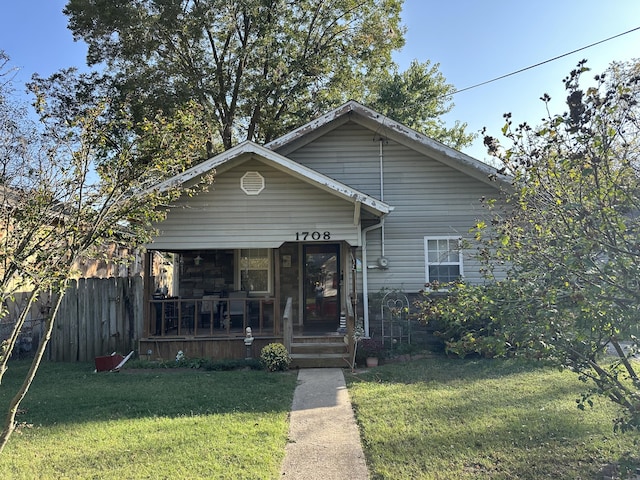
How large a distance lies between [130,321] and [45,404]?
4218 mm

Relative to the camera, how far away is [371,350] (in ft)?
29.7

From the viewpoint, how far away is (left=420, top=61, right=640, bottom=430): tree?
292cm

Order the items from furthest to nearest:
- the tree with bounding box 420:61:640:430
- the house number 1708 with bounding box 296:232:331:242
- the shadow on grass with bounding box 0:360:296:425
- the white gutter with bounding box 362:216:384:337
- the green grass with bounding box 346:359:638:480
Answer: the white gutter with bounding box 362:216:384:337 → the house number 1708 with bounding box 296:232:331:242 → the shadow on grass with bounding box 0:360:296:425 → the green grass with bounding box 346:359:638:480 → the tree with bounding box 420:61:640:430

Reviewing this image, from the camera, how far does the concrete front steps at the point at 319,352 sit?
875 centimetres

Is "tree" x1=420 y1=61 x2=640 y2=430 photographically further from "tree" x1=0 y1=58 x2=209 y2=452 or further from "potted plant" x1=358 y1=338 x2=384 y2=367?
"potted plant" x1=358 y1=338 x2=384 y2=367

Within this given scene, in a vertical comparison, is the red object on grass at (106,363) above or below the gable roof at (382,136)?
below

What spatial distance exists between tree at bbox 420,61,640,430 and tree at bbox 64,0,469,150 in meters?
13.9

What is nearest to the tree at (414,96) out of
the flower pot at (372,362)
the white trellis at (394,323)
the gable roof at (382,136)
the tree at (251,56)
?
the tree at (251,56)

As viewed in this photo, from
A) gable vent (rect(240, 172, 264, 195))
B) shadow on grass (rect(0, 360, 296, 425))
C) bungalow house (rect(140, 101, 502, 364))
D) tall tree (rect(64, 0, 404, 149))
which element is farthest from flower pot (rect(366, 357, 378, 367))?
tall tree (rect(64, 0, 404, 149))

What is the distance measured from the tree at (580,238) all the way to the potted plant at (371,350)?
533 centimetres

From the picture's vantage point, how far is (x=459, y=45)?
42.1 ft

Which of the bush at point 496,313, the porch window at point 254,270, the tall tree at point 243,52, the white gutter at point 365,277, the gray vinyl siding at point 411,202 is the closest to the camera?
the bush at point 496,313

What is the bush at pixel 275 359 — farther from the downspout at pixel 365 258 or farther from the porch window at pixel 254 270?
the porch window at pixel 254 270

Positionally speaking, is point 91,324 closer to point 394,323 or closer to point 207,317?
point 207,317
